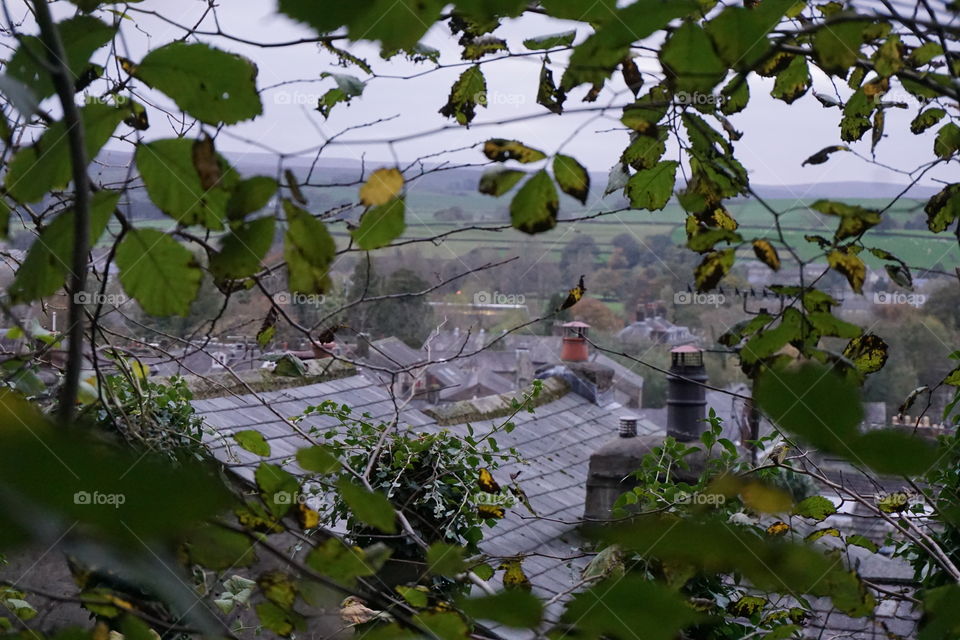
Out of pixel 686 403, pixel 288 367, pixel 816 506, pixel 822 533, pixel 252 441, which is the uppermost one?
pixel 252 441

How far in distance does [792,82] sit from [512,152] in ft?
2.43

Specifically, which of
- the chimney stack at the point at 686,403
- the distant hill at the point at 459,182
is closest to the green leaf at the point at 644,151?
the distant hill at the point at 459,182

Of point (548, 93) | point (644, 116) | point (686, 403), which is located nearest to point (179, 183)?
point (644, 116)

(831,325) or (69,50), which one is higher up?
(69,50)

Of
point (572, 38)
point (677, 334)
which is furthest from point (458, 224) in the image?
point (677, 334)

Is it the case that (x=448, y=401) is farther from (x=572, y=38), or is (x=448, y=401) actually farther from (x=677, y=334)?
(x=572, y=38)

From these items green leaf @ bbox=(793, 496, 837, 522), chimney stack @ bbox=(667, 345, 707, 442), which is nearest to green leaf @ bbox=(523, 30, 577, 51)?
green leaf @ bbox=(793, 496, 837, 522)

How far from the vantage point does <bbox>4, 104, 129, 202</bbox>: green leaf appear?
17.6 inches

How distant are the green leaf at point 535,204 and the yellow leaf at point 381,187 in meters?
0.08

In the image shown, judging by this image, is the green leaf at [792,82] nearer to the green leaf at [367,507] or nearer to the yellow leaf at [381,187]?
the yellow leaf at [381,187]

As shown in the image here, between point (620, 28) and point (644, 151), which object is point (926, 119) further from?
point (620, 28)

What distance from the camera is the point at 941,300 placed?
3.89 metres

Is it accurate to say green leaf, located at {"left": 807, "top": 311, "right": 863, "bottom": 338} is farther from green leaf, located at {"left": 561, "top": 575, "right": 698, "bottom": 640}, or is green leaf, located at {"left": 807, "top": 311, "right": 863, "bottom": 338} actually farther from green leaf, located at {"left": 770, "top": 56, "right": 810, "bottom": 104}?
green leaf, located at {"left": 770, "top": 56, "right": 810, "bottom": 104}

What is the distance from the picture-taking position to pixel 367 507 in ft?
1.42
